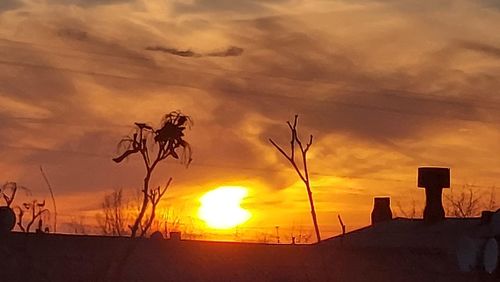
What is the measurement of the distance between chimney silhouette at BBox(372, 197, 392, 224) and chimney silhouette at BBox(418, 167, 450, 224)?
4.50 meters

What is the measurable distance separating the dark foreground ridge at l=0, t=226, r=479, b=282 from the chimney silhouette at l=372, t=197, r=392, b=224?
38.2 ft

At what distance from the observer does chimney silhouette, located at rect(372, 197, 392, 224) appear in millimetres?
47281

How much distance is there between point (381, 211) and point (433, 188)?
5401 mm

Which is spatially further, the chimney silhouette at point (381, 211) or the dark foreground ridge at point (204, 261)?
the chimney silhouette at point (381, 211)

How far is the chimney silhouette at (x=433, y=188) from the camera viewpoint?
41.8 meters

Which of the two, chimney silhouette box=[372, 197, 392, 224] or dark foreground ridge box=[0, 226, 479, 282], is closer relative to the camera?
dark foreground ridge box=[0, 226, 479, 282]

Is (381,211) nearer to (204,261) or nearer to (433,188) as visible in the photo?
(433,188)

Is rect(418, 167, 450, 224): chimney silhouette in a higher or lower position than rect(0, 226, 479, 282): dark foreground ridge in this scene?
higher

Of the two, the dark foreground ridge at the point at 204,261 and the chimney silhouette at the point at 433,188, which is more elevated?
the chimney silhouette at the point at 433,188

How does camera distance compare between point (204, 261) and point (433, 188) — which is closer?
point (204, 261)

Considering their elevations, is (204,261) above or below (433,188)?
below

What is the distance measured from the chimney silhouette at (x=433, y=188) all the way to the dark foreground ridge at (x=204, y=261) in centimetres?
628

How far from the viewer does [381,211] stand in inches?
1874

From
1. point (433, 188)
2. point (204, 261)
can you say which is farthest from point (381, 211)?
point (204, 261)
